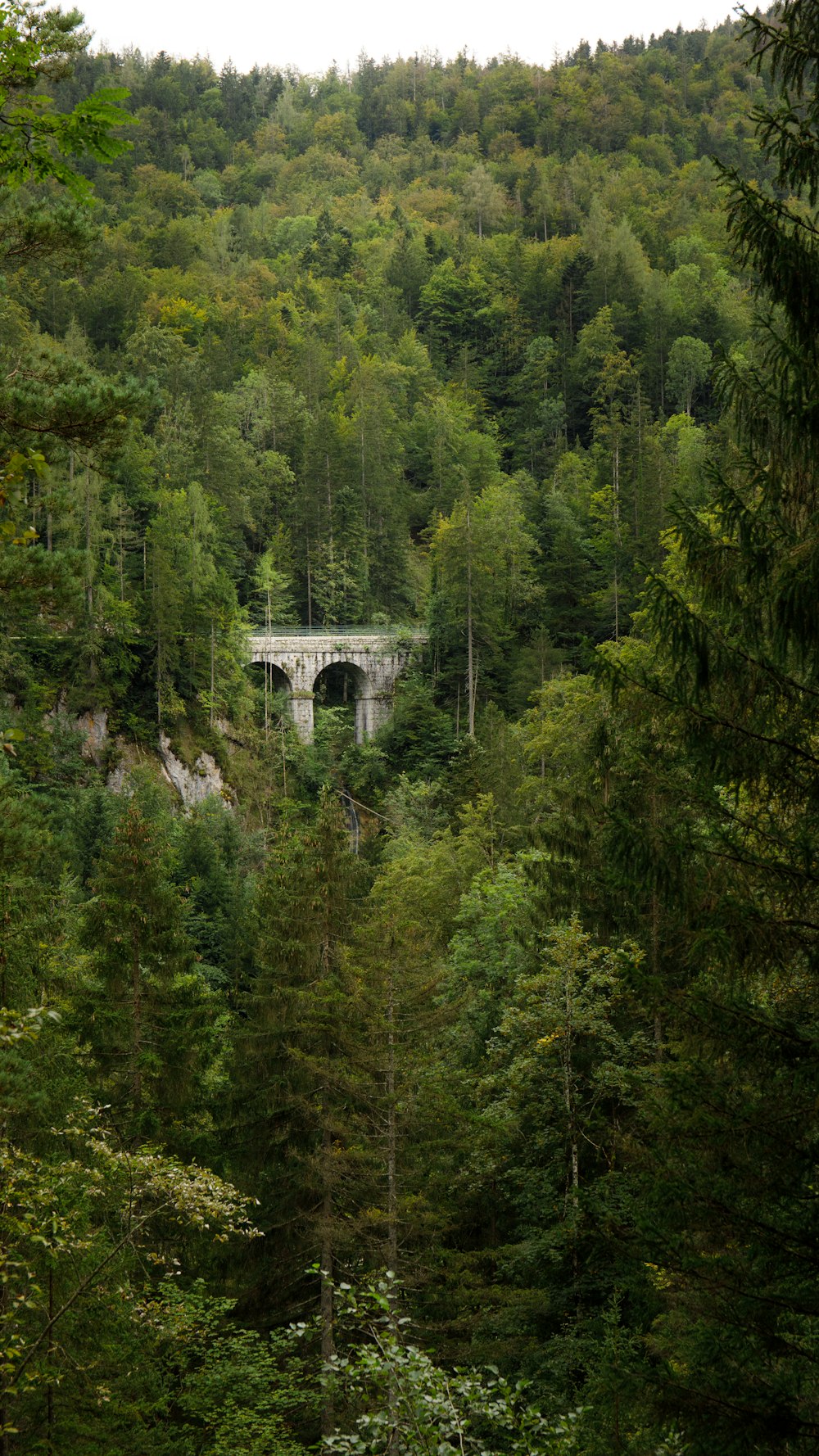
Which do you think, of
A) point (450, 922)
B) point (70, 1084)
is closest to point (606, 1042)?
point (70, 1084)

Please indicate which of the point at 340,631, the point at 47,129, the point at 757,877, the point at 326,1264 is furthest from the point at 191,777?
the point at 47,129

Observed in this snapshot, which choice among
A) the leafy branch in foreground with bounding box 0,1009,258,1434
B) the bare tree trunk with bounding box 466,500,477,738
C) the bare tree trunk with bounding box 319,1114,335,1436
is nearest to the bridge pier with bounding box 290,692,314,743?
the bare tree trunk with bounding box 466,500,477,738

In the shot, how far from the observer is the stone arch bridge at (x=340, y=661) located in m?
53.2

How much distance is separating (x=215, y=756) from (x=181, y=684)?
10.8 ft

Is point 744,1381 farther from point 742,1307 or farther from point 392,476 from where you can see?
point 392,476

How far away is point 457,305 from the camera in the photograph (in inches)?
3337

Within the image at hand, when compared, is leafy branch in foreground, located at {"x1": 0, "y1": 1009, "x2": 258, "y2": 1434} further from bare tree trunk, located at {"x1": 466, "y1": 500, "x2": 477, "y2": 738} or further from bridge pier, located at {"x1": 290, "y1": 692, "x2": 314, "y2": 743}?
bridge pier, located at {"x1": 290, "y1": 692, "x2": 314, "y2": 743}

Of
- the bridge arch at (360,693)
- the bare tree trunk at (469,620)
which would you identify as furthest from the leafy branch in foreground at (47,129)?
the bridge arch at (360,693)

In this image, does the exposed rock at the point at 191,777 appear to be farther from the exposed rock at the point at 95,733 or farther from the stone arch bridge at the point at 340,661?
the stone arch bridge at the point at 340,661

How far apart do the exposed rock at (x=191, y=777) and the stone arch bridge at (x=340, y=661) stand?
7644 millimetres

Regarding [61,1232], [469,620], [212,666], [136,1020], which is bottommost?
[212,666]

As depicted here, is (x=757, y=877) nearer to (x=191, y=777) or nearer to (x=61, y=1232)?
(x=61, y=1232)

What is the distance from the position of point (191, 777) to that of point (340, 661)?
11.7 metres

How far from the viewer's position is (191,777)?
44.7m
